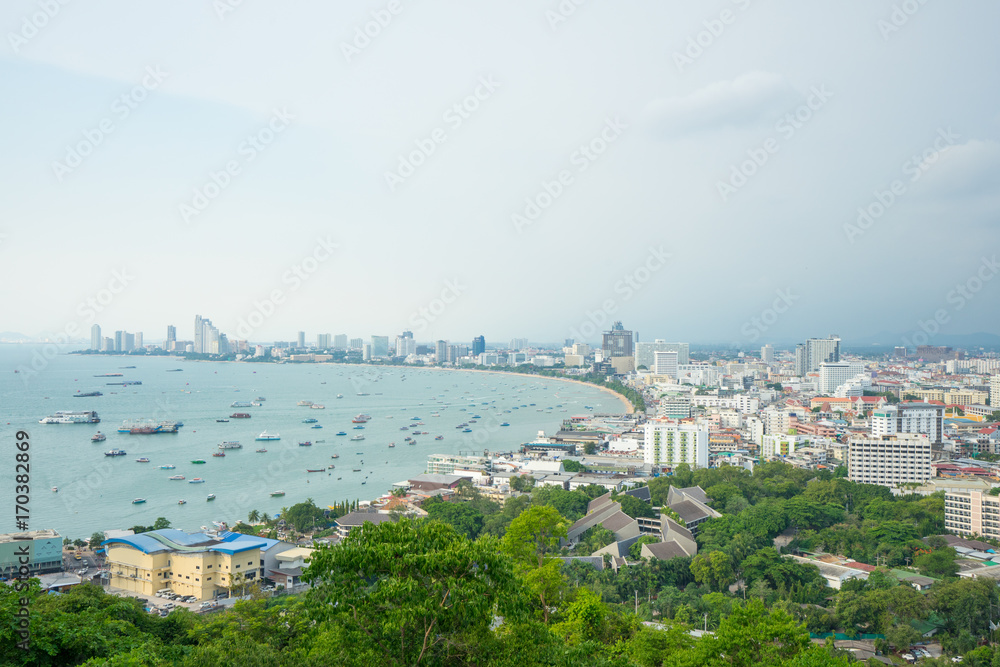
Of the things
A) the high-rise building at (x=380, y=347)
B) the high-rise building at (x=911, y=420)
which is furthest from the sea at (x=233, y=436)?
the high-rise building at (x=380, y=347)

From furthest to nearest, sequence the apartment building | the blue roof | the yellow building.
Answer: the apartment building
the blue roof
the yellow building

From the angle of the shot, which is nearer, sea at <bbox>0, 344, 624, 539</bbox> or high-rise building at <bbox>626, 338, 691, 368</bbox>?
sea at <bbox>0, 344, 624, 539</bbox>

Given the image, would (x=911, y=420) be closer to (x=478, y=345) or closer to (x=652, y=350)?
(x=652, y=350)

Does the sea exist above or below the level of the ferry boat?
below

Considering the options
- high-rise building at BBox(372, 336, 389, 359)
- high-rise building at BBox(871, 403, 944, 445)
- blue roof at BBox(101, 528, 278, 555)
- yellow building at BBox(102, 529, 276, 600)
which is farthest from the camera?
high-rise building at BBox(372, 336, 389, 359)

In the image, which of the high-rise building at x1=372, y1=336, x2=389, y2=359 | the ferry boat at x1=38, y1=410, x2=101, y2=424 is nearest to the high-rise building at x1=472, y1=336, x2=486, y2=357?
the high-rise building at x1=372, y1=336, x2=389, y2=359

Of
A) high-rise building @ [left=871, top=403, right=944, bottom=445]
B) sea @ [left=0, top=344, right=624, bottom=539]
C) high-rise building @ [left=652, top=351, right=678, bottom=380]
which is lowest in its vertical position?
sea @ [left=0, top=344, right=624, bottom=539]

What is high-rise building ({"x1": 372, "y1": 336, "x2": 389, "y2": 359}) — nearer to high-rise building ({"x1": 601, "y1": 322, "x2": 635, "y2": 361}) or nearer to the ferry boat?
high-rise building ({"x1": 601, "y1": 322, "x2": 635, "y2": 361})
